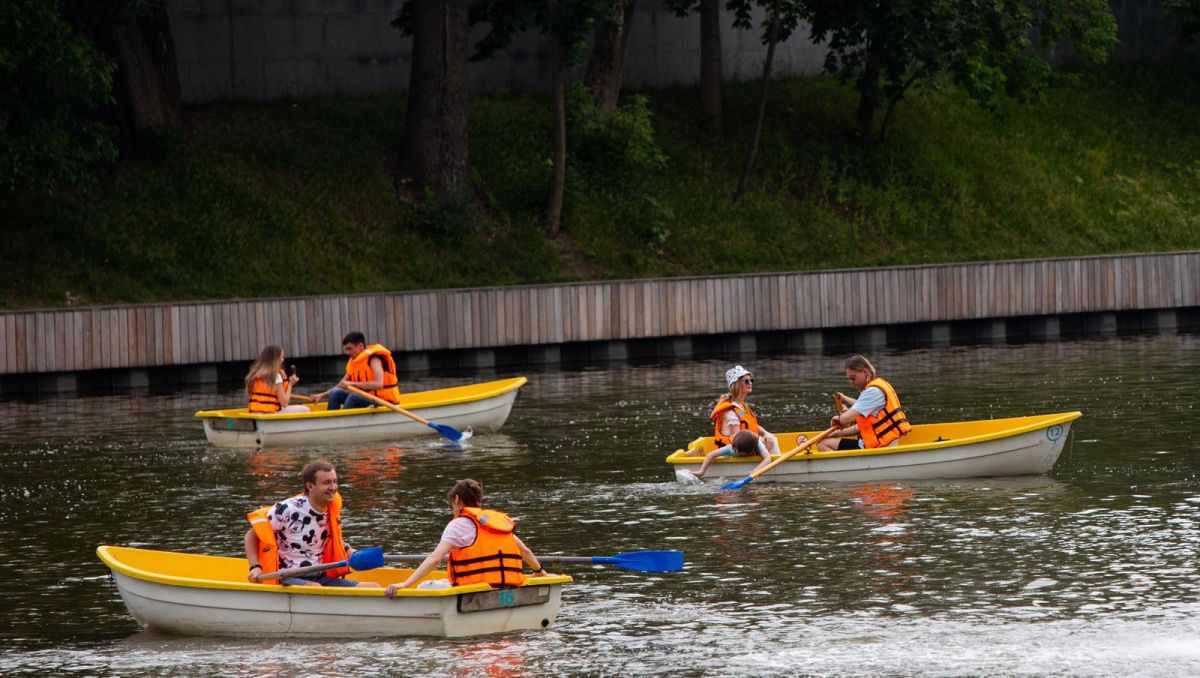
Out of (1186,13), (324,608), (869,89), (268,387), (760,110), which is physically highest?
(1186,13)

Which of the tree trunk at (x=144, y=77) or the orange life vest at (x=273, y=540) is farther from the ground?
the tree trunk at (x=144, y=77)

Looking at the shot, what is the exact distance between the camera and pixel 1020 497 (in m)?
19.8

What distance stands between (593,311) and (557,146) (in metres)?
6.28

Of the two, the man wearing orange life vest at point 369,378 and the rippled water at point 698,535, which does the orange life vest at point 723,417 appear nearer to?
the rippled water at point 698,535

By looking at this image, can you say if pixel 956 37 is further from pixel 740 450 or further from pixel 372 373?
pixel 740 450

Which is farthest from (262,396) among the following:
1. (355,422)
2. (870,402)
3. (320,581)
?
(320,581)

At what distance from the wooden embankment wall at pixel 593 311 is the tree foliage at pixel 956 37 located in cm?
661

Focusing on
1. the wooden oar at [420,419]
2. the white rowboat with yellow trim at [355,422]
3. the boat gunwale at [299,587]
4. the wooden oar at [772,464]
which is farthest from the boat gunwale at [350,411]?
the boat gunwale at [299,587]

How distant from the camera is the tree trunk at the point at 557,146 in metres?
42.2

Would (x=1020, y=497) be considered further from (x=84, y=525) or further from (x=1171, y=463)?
(x=84, y=525)

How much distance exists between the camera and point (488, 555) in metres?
13.7

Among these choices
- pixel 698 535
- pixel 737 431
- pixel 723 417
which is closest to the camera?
pixel 698 535

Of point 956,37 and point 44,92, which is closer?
point 44,92

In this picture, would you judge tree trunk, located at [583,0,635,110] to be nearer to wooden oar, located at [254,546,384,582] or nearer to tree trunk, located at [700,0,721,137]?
tree trunk, located at [700,0,721,137]
